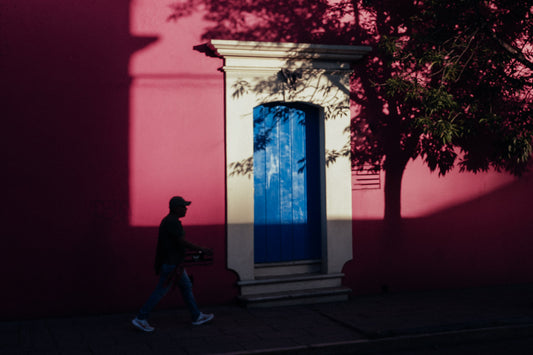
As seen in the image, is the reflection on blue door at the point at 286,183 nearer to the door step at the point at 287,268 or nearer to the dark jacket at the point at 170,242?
the door step at the point at 287,268

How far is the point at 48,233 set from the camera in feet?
23.7

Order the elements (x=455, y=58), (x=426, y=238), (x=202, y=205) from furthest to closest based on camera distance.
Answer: (x=426, y=238)
(x=455, y=58)
(x=202, y=205)

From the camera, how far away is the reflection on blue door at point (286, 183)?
27.9 feet

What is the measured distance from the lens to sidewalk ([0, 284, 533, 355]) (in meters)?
6.03

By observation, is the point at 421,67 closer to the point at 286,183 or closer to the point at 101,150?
the point at 286,183

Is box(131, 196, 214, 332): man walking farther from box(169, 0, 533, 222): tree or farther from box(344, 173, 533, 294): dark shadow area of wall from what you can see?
box(344, 173, 533, 294): dark shadow area of wall

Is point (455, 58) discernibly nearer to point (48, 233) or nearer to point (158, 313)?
point (158, 313)

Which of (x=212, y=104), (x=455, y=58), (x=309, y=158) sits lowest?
(x=309, y=158)

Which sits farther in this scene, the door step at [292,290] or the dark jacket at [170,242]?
the door step at [292,290]

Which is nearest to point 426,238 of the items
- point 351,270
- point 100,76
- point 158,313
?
point 351,270

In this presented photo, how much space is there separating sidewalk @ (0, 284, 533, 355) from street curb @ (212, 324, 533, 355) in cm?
1

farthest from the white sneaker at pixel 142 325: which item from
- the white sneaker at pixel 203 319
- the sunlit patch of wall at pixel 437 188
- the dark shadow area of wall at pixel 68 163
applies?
the sunlit patch of wall at pixel 437 188

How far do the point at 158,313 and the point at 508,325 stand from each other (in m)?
4.51

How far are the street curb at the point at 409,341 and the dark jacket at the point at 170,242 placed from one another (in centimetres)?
146
